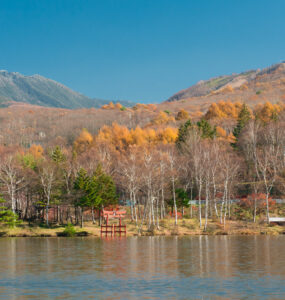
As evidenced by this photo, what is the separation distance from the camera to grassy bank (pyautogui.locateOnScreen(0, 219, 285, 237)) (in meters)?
70.9

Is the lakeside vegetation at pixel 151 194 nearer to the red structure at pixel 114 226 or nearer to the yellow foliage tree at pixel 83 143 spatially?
the red structure at pixel 114 226

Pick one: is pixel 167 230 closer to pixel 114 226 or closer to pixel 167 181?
pixel 114 226

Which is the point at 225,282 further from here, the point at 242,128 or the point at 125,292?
the point at 242,128

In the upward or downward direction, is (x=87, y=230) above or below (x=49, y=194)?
below

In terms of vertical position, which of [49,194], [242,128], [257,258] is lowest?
[257,258]

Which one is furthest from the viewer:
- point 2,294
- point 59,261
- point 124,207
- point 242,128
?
point 242,128

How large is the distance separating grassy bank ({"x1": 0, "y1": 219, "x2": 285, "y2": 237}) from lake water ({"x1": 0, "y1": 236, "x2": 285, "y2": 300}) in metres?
19.5

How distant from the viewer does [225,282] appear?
28.8m

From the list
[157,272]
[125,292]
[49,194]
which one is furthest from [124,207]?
[125,292]

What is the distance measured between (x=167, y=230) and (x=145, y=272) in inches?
1495

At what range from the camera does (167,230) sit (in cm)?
7119

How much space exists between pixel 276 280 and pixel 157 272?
26.2 feet

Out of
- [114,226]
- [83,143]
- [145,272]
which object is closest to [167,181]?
[114,226]

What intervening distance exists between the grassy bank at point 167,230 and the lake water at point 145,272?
19.5 meters
